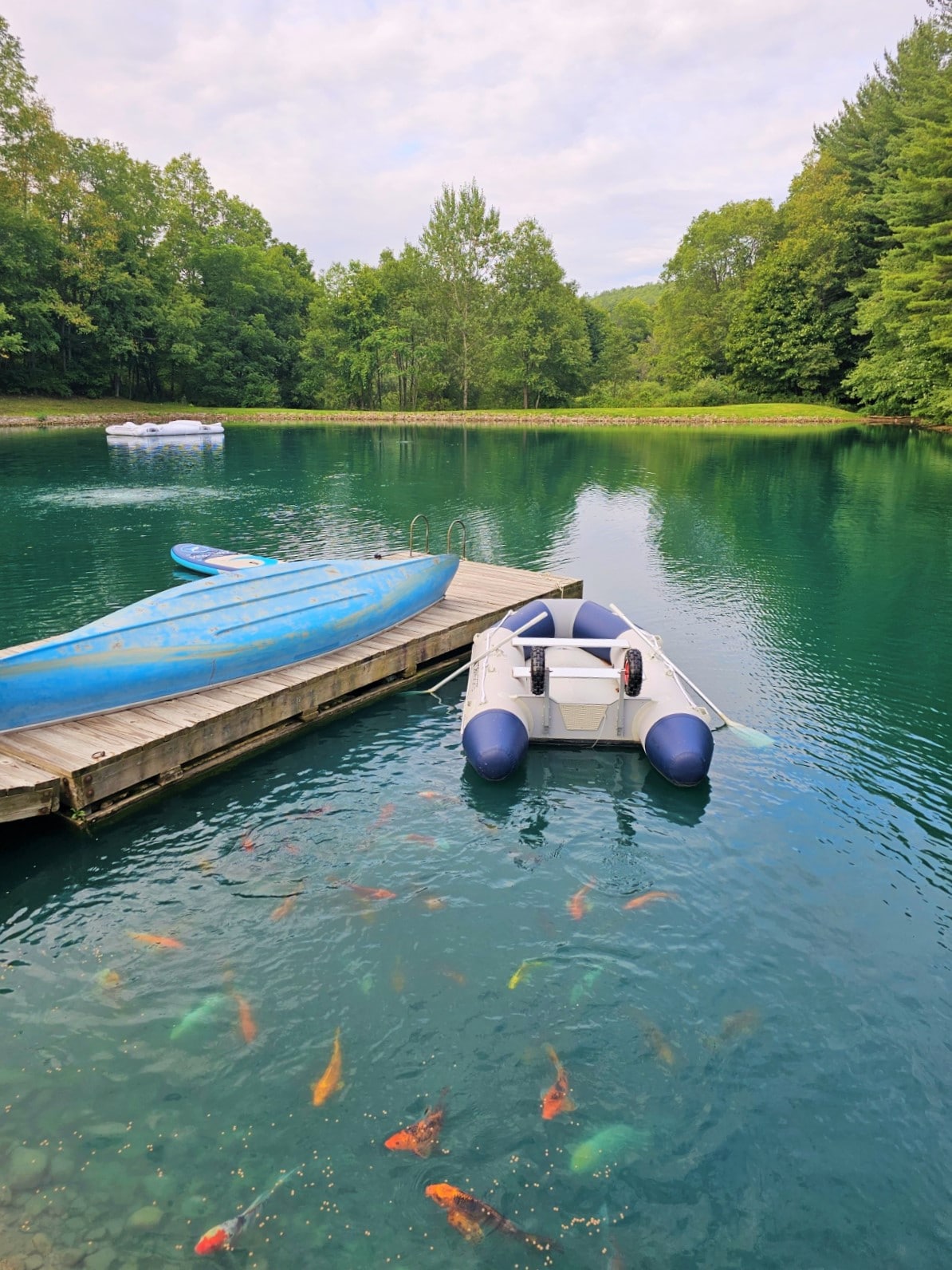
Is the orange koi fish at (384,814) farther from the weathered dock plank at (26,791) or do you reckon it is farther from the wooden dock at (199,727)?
the weathered dock plank at (26,791)

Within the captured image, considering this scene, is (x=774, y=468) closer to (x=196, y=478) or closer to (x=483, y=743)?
(x=196, y=478)

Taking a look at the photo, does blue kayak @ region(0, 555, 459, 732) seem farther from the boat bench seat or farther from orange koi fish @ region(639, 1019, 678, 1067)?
orange koi fish @ region(639, 1019, 678, 1067)

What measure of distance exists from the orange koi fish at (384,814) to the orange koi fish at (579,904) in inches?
95.3

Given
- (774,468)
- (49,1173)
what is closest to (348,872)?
(49,1173)

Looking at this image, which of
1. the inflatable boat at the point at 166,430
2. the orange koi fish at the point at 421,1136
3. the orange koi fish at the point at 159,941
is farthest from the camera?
the inflatable boat at the point at 166,430

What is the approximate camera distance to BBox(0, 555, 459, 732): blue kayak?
28.7 ft

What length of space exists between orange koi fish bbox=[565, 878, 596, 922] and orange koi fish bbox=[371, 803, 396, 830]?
2422 mm

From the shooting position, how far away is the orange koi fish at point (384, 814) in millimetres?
8706

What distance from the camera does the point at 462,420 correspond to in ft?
254

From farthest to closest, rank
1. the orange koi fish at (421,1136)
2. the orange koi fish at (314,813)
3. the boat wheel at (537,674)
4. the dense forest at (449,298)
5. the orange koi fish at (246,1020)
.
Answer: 1. the dense forest at (449,298)
2. the boat wheel at (537,674)
3. the orange koi fish at (314,813)
4. the orange koi fish at (246,1020)
5. the orange koi fish at (421,1136)

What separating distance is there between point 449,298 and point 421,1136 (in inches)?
3373

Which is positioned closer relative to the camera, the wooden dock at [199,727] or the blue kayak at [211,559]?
the wooden dock at [199,727]

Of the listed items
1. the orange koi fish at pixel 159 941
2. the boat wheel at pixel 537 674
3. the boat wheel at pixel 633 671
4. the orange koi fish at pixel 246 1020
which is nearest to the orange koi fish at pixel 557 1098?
Answer: the orange koi fish at pixel 246 1020

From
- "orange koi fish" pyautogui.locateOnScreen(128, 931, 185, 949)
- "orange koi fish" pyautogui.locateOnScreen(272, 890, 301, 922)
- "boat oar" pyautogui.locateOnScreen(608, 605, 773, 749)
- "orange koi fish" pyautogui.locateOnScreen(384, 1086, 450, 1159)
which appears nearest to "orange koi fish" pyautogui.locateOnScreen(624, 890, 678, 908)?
"orange koi fish" pyautogui.locateOnScreen(384, 1086, 450, 1159)
